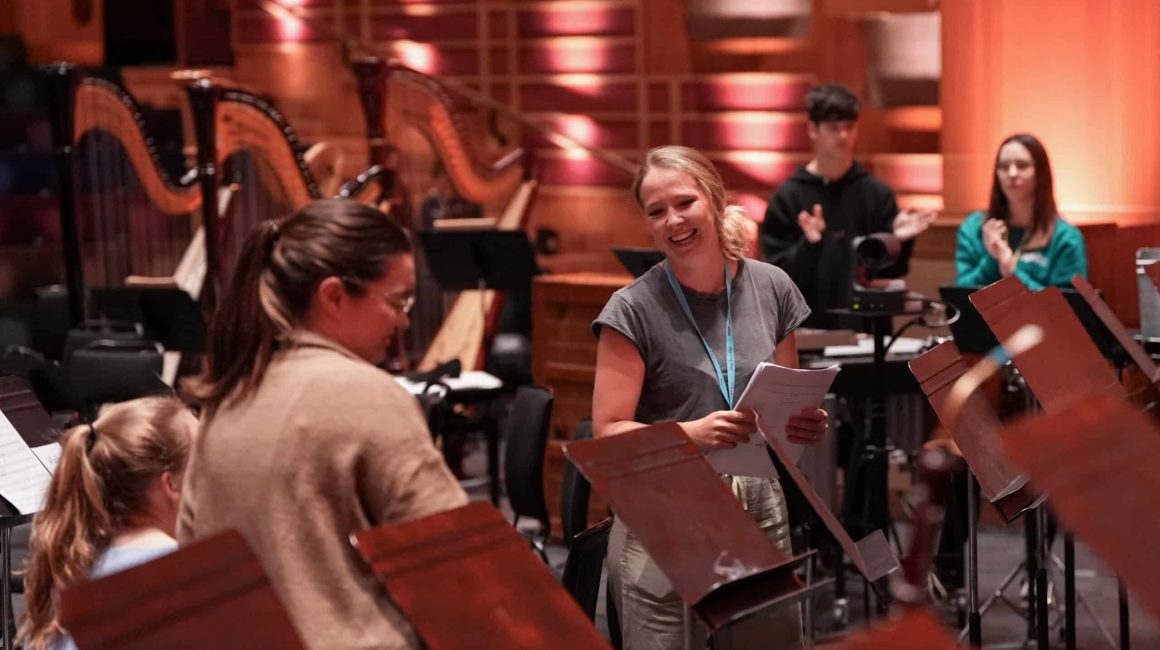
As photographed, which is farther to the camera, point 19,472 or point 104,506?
point 19,472

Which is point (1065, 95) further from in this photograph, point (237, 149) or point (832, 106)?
point (237, 149)

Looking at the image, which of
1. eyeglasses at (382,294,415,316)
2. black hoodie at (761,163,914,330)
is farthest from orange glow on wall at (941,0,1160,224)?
eyeglasses at (382,294,415,316)

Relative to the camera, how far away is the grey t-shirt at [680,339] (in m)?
2.94

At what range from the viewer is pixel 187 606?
1.69 metres

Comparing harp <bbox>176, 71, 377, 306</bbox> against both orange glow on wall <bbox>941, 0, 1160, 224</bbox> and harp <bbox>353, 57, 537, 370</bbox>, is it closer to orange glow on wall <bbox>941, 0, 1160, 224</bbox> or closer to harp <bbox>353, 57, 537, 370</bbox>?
harp <bbox>353, 57, 537, 370</bbox>

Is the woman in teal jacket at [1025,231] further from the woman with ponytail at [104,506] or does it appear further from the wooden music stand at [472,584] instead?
the wooden music stand at [472,584]

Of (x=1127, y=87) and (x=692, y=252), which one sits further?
(x=1127, y=87)

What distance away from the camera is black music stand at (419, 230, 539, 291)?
21.4 ft

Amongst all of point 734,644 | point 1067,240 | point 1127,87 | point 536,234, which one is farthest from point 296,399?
point 536,234

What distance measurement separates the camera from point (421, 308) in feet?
27.0

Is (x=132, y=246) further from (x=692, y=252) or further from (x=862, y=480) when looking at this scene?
(x=692, y=252)

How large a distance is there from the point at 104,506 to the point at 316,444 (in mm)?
780

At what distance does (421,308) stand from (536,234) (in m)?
1.40

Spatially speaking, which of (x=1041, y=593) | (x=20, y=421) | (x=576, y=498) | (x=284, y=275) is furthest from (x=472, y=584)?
(x=576, y=498)
